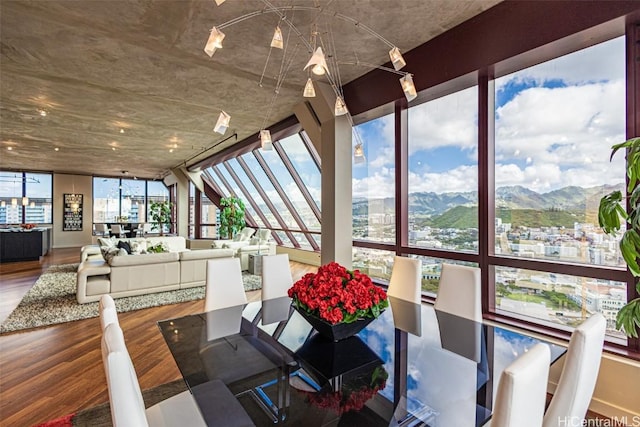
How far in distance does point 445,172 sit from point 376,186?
119cm

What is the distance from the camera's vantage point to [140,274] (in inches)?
203

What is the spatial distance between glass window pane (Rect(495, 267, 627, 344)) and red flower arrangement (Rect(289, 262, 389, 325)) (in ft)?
6.05

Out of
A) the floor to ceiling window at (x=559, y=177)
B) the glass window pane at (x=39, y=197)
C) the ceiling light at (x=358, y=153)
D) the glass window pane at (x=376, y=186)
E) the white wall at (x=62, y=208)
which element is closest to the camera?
the floor to ceiling window at (x=559, y=177)

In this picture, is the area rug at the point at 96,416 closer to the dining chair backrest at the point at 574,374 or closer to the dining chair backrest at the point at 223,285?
the dining chair backrest at the point at 223,285

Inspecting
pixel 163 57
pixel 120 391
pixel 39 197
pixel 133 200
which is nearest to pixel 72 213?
pixel 39 197

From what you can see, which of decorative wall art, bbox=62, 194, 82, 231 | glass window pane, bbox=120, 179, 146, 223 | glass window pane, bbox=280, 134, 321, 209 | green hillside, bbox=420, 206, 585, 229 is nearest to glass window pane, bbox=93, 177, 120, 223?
glass window pane, bbox=120, 179, 146, 223

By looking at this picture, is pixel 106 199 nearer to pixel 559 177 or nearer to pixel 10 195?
pixel 10 195

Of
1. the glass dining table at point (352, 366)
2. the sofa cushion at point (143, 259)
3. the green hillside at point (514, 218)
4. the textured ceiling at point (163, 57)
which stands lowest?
the glass dining table at point (352, 366)

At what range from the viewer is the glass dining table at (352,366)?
1200mm

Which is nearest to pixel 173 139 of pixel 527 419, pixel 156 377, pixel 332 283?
pixel 156 377

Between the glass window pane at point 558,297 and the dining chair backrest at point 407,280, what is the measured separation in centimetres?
97

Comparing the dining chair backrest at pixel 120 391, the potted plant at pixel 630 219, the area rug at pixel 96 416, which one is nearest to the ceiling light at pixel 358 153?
the potted plant at pixel 630 219

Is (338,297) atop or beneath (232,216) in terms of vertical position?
beneath

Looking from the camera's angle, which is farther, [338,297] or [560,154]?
[560,154]
